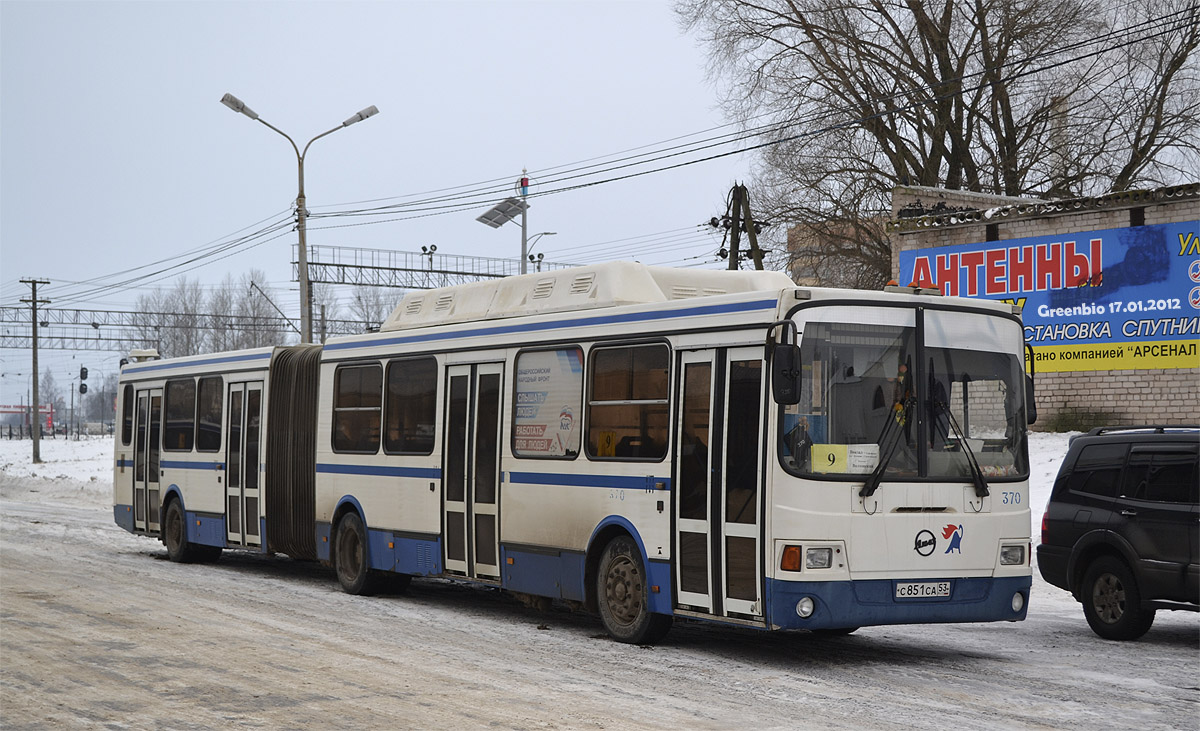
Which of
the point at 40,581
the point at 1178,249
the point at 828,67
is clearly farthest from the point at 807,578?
the point at 828,67

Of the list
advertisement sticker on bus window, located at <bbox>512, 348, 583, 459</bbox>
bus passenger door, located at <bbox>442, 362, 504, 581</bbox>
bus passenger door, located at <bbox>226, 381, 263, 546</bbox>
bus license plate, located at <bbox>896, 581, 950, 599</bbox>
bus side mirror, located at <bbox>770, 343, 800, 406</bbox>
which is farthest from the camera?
bus passenger door, located at <bbox>226, 381, 263, 546</bbox>

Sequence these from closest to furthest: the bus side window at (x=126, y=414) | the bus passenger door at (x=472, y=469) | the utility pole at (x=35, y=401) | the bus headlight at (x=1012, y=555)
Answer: the bus headlight at (x=1012, y=555)
the bus passenger door at (x=472, y=469)
the bus side window at (x=126, y=414)
the utility pole at (x=35, y=401)

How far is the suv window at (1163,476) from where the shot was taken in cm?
1184

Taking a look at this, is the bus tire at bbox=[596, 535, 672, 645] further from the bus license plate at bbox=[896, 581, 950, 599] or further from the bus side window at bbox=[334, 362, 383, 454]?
the bus side window at bbox=[334, 362, 383, 454]

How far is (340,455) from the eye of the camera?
53.2ft

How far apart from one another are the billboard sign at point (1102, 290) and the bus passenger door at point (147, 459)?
1466 centimetres

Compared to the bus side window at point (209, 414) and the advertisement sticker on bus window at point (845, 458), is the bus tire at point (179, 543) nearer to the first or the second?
the bus side window at point (209, 414)

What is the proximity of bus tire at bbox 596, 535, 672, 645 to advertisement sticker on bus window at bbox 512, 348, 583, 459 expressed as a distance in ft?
3.51

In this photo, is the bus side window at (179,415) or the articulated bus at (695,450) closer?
the articulated bus at (695,450)

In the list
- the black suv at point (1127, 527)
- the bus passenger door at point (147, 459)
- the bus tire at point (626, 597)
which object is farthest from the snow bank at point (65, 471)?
the black suv at point (1127, 527)

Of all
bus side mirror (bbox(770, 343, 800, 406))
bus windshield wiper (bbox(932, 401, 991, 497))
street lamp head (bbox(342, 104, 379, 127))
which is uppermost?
street lamp head (bbox(342, 104, 379, 127))

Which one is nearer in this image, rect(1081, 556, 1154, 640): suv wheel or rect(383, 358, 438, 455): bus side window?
rect(1081, 556, 1154, 640): suv wheel

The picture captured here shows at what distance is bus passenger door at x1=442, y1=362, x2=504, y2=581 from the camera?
1353 centimetres

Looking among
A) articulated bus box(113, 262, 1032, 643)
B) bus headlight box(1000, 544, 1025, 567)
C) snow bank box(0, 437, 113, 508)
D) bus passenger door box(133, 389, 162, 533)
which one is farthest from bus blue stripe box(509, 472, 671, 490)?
snow bank box(0, 437, 113, 508)
